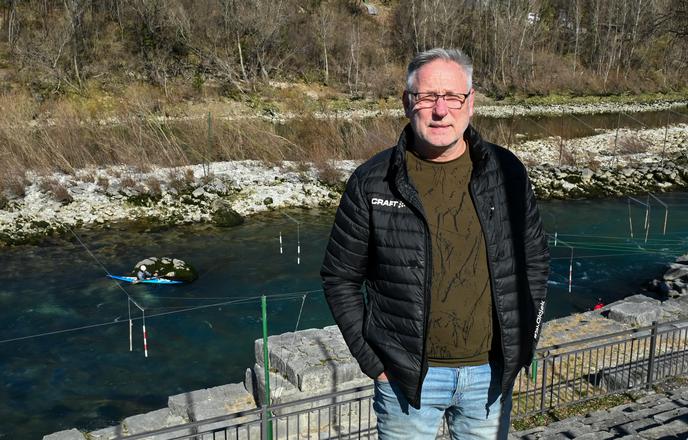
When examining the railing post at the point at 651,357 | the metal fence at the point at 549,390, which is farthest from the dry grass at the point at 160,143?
the railing post at the point at 651,357

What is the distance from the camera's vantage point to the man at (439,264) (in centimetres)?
298

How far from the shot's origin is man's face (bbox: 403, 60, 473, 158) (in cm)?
292

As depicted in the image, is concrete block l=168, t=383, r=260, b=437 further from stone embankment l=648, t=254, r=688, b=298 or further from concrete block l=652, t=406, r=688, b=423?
stone embankment l=648, t=254, r=688, b=298

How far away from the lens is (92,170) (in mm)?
21109

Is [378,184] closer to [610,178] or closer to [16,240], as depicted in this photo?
[16,240]

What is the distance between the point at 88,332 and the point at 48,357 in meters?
0.98

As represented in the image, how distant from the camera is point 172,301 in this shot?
44.4 feet

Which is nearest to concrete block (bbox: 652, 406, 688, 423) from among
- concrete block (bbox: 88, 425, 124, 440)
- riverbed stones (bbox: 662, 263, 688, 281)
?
concrete block (bbox: 88, 425, 124, 440)

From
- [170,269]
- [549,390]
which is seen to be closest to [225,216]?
[170,269]

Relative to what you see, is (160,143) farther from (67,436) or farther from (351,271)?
(351,271)

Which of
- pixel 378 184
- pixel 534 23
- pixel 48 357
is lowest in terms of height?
pixel 48 357

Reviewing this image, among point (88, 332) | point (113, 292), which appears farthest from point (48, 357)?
point (113, 292)

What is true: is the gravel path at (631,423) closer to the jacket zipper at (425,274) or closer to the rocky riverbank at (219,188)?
the jacket zipper at (425,274)

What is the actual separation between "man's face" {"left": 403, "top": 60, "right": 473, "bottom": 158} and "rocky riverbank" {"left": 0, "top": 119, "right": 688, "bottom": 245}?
16.1 meters
